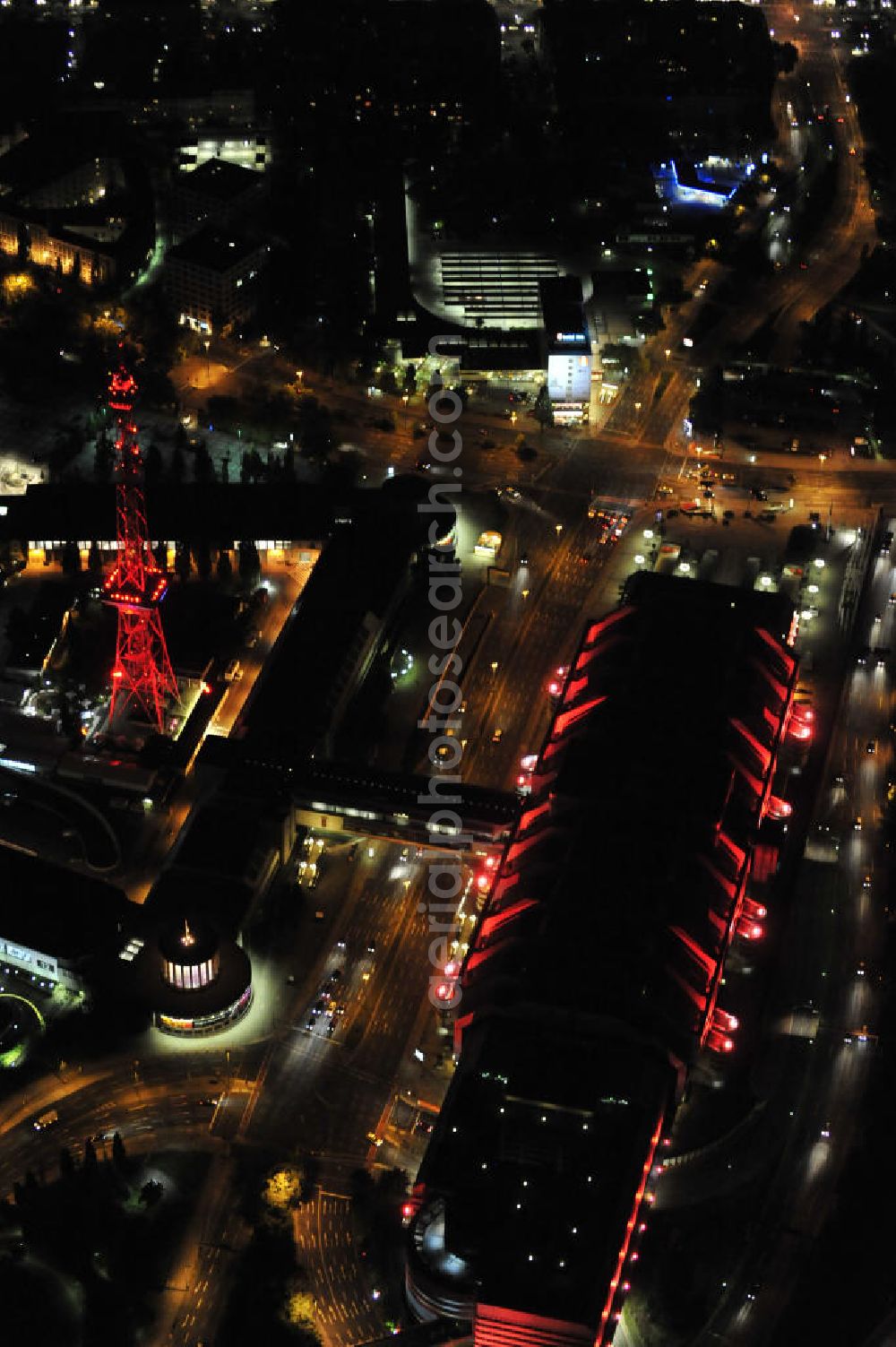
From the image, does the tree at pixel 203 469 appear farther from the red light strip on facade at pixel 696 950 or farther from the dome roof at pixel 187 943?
the red light strip on facade at pixel 696 950

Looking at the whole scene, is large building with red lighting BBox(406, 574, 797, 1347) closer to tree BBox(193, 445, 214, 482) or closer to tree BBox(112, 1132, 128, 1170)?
tree BBox(112, 1132, 128, 1170)

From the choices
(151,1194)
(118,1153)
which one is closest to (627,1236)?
(151,1194)

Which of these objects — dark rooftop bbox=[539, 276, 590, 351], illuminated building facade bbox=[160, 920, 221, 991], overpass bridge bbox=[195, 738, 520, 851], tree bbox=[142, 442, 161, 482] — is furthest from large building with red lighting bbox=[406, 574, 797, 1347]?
tree bbox=[142, 442, 161, 482]

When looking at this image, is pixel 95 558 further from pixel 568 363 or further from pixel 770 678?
pixel 770 678

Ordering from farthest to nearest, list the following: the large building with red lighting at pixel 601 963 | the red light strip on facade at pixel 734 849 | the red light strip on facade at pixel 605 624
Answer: the red light strip on facade at pixel 605 624
the red light strip on facade at pixel 734 849
the large building with red lighting at pixel 601 963

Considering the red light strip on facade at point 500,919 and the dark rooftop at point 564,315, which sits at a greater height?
the dark rooftop at point 564,315

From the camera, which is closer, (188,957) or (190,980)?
(188,957)

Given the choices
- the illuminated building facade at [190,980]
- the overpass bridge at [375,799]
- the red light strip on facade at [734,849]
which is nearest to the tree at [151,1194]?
the illuminated building facade at [190,980]
